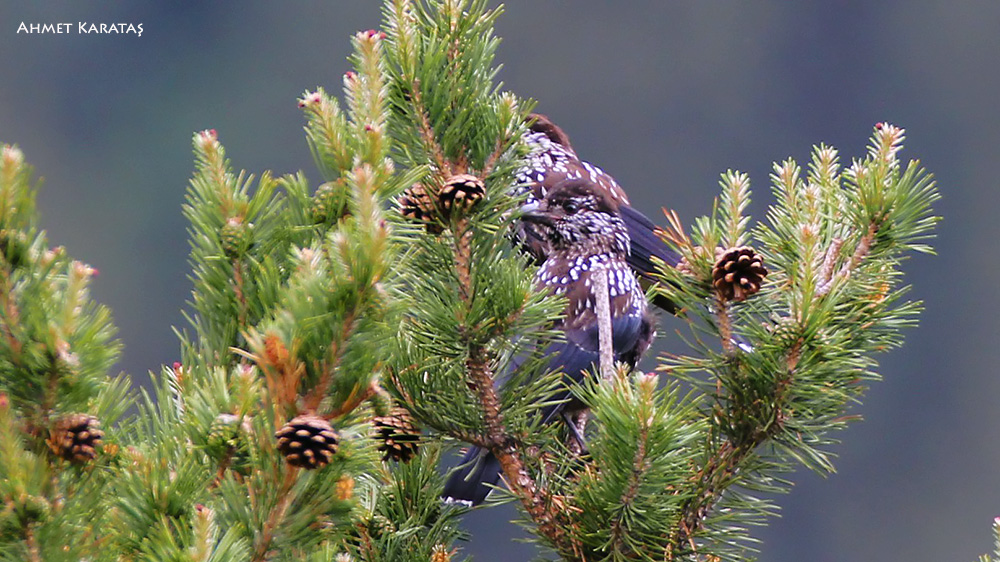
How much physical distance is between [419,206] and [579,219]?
265mm

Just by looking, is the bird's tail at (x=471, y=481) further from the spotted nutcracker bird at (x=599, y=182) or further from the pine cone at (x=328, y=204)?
the spotted nutcracker bird at (x=599, y=182)

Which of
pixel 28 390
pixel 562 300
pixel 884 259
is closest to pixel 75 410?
pixel 28 390

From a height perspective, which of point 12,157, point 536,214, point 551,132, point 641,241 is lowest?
point 12,157

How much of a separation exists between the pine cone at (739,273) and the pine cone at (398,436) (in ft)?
0.73

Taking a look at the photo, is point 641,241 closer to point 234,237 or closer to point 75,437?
point 234,237

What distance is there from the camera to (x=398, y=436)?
74 cm

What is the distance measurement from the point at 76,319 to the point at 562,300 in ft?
1.03

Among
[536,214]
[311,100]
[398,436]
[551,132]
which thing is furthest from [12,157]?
[551,132]

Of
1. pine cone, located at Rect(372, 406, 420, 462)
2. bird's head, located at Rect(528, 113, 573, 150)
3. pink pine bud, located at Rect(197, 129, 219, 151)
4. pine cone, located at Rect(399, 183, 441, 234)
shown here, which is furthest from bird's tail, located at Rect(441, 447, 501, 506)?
bird's head, located at Rect(528, 113, 573, 150)

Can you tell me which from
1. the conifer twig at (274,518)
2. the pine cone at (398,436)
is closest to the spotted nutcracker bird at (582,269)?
the pine cone at (398,436)

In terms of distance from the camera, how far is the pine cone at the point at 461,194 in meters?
0.65

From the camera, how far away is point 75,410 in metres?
0.46

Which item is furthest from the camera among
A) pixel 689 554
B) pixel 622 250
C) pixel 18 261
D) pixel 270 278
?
pixel 622 250

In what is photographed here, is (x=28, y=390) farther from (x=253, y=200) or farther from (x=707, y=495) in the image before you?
(x=707, y=495)
